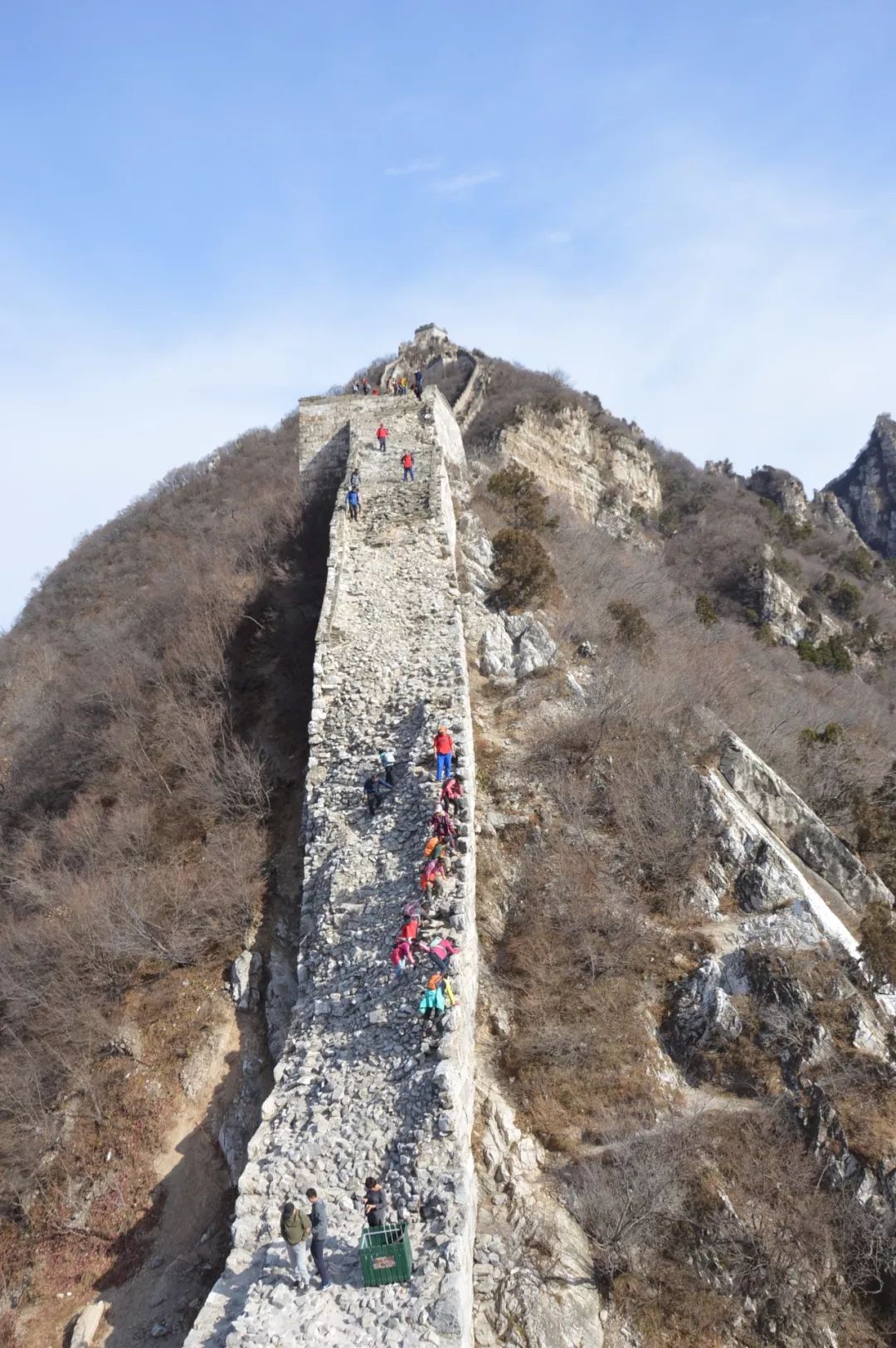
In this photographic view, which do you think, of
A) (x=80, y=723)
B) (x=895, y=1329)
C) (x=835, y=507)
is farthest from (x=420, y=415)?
(x=835, y=507)

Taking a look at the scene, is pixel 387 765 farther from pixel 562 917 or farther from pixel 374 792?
pixel 562 917

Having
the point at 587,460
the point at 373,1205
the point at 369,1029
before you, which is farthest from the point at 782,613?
the point at 373,1205

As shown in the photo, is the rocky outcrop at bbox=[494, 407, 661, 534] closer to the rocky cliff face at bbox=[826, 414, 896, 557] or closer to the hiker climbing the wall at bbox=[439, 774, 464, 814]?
the hiker climbing the wall at bbox=[439, 774, 464, 814]

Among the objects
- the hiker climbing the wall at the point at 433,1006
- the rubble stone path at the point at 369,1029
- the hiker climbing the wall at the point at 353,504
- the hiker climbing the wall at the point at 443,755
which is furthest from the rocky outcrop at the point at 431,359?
the hiker climbing the wall at the point at 433,1006

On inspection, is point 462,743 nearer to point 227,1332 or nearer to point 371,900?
point 371,900

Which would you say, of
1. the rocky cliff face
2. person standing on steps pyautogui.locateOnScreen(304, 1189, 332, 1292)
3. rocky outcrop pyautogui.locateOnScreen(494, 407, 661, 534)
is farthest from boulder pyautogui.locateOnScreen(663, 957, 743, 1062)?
the rocky cliff face

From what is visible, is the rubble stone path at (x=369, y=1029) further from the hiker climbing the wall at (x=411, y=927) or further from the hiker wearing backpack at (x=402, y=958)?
the hiker climbing the wall at (x=411, y=927)
